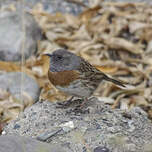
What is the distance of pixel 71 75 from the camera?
208 inches

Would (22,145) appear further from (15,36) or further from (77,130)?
(15,36)

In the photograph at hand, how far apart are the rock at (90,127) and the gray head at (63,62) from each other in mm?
440

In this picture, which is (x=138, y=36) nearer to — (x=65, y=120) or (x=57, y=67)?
(x=57, y=67)

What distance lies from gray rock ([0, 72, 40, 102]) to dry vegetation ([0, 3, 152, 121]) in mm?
91

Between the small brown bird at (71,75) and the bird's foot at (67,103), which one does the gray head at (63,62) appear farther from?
the bird's foot at (67,103)

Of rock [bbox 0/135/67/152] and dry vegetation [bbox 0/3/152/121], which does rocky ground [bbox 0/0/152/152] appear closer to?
rock [bbox 0/135/67/152]

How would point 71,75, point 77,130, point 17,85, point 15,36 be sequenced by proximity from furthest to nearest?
point 15,36
point 17,85
point 71,75
point 77,130

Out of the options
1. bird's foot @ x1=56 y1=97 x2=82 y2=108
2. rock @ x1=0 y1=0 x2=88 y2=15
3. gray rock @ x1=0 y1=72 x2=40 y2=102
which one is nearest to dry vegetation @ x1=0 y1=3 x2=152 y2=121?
gray rock @ x1=0 y1=72 x2=40 y2=102

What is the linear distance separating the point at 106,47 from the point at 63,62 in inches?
110

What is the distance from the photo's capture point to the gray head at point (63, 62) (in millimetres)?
5395

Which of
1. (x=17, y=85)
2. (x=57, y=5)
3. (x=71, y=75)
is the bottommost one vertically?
(x=17, y=85)

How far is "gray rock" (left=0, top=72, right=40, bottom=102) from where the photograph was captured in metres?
6.65

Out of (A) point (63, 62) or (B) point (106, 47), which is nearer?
(A) point (63, 62)

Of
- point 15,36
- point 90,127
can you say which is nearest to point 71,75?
point 90,127
